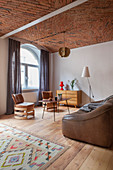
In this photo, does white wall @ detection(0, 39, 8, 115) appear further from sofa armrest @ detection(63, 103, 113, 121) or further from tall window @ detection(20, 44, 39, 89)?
sofa armrest @ detection(63, 103, 113, 121)

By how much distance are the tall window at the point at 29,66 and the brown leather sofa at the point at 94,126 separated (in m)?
3.69

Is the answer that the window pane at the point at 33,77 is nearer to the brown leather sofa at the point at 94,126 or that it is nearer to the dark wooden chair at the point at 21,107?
the dark wooden chair at the point at 21,107

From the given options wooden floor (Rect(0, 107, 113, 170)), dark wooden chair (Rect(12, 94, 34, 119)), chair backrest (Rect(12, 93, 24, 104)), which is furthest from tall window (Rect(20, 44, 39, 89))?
wooden floor (Rect(0, 107, 113, 170))

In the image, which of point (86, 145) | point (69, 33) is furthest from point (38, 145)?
point (69, 33)

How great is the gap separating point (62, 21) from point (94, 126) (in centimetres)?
281

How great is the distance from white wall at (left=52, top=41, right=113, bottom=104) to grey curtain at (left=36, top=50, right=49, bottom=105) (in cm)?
67

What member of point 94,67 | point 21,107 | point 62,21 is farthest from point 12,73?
point 94,67

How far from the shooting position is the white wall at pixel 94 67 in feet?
16.1

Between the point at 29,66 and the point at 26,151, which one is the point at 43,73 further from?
the point at 26,151

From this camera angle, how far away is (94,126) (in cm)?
199

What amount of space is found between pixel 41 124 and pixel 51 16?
108 inches

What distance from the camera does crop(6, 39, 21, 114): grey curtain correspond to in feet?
14.2

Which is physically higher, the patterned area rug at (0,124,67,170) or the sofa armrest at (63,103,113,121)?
the sofa armrest at (63,103,113,121)

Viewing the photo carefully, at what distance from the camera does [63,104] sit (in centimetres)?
583
